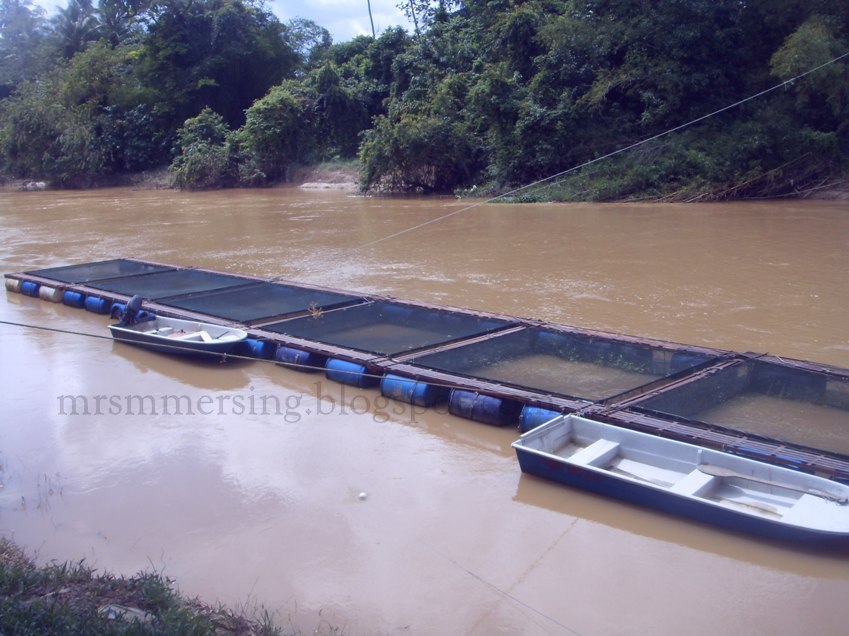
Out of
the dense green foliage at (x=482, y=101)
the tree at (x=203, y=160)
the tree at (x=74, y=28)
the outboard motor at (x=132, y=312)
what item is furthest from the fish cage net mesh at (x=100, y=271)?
the tree at (x=74, y=28)

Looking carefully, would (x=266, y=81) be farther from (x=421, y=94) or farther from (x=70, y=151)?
(x=421, y=94)

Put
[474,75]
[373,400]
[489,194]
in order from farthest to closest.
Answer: [474,75] → [489,194] → [373,400]

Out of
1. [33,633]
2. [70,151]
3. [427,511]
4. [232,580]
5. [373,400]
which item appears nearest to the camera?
[33,633]

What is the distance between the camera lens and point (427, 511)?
615cm

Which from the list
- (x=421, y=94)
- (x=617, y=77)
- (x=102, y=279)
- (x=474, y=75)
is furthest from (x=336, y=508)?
(x=421, y=94)

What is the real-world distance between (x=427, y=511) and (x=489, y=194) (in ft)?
71.8

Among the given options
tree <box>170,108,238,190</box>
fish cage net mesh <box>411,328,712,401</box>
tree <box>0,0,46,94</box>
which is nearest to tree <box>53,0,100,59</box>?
tree <box>0,0,46,94</box>

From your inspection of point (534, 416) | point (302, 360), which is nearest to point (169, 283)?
point (302, 360)

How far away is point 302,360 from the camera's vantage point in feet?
31.4

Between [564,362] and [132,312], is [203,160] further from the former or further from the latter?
[564,362]

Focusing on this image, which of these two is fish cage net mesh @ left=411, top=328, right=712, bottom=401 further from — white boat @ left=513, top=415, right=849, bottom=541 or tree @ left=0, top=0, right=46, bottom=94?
tree @ left=0, top=0, right=46, bottom=94

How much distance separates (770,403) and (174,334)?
7.18 m

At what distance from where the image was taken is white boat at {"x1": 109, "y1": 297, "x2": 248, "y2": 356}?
9.96m

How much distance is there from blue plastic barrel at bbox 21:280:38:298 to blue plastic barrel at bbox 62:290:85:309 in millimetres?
1086
